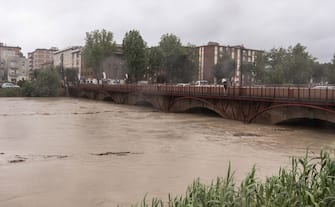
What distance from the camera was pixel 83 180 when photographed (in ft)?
38.8

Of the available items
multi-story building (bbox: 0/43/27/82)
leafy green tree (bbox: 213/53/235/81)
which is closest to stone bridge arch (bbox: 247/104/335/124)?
leafy green tree (bbox: 213/53/235/81)

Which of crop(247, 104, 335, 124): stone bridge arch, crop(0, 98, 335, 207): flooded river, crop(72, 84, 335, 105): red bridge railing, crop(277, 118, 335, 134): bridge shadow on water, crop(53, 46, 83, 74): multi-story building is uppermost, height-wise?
crop(53, 46, 83, 74): multi-story building

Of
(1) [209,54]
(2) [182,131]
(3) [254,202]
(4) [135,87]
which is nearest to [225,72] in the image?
(4) [135,87]

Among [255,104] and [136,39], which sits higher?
[136,39]

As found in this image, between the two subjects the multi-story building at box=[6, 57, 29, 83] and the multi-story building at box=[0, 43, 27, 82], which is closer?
the multi-story building at box=[0, 43, 27, 82]

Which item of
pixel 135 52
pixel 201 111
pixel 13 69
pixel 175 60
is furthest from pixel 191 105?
pixel 13 69

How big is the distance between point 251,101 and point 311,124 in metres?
5.34

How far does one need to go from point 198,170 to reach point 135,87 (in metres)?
37.1

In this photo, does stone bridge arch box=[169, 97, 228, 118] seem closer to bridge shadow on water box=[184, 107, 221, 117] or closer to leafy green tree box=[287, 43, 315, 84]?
bridge shadow on water box=[184, 107, 221, 117]

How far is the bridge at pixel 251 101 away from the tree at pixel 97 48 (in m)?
38.6

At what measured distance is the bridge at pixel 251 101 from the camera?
24.6m

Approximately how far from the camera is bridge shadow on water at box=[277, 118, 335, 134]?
1085 inches

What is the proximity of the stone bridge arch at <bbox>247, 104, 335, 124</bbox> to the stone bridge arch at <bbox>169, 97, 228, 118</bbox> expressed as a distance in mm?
4495

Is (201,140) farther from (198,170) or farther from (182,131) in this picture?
(198,170)
